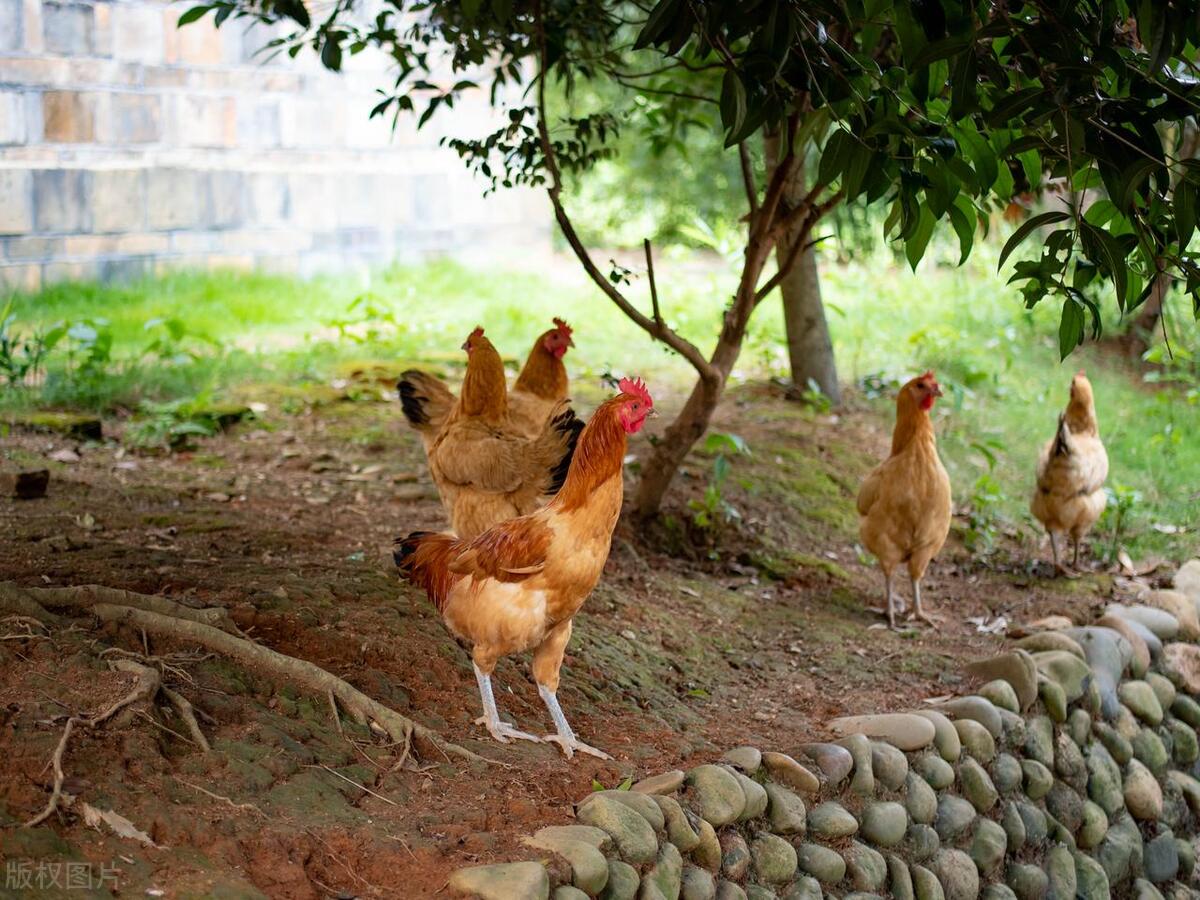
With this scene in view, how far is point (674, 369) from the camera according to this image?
10078 mm

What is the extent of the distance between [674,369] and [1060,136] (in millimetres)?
7147

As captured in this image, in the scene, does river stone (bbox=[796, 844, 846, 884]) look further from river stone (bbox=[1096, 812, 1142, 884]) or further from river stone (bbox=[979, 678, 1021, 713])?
river stone (bbox=[1096, 812, 1142, 884])

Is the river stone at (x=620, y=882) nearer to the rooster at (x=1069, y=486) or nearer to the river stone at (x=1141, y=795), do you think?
the river stone at (x=1141, y=795)

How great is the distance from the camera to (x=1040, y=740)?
5.38m

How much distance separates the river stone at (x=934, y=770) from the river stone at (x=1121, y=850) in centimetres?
122

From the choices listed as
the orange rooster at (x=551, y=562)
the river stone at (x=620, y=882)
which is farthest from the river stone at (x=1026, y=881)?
the river stone at (x=620, y=882)

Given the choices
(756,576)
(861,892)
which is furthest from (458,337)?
(861,892)

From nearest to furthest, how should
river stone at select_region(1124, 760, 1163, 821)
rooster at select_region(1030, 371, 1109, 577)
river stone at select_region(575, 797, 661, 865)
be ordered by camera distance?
river stone at select_region(575, 797, 661, 865) → river stone at select_region(1124, 760, 1163, 821) → rooster at select_region(1030, 371, 1109, 577)

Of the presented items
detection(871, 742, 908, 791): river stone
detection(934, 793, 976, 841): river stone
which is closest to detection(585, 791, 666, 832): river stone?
detection(871, 742, 908, 791): river stone

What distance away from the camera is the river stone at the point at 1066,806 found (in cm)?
540

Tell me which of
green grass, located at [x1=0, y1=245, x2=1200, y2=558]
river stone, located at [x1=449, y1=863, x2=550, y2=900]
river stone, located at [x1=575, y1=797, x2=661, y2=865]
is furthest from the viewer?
green grass, located at [x1=0, y1=245, x2=1200, y2=558]

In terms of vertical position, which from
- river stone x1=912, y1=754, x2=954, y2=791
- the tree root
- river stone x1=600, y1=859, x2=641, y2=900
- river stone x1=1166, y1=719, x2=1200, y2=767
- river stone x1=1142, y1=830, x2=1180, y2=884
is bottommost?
river stone x1=1142, y1=830, x2=1180, y2=884

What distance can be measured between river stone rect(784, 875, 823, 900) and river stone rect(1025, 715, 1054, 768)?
1709 millimetres

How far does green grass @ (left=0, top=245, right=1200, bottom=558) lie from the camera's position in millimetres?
8484
